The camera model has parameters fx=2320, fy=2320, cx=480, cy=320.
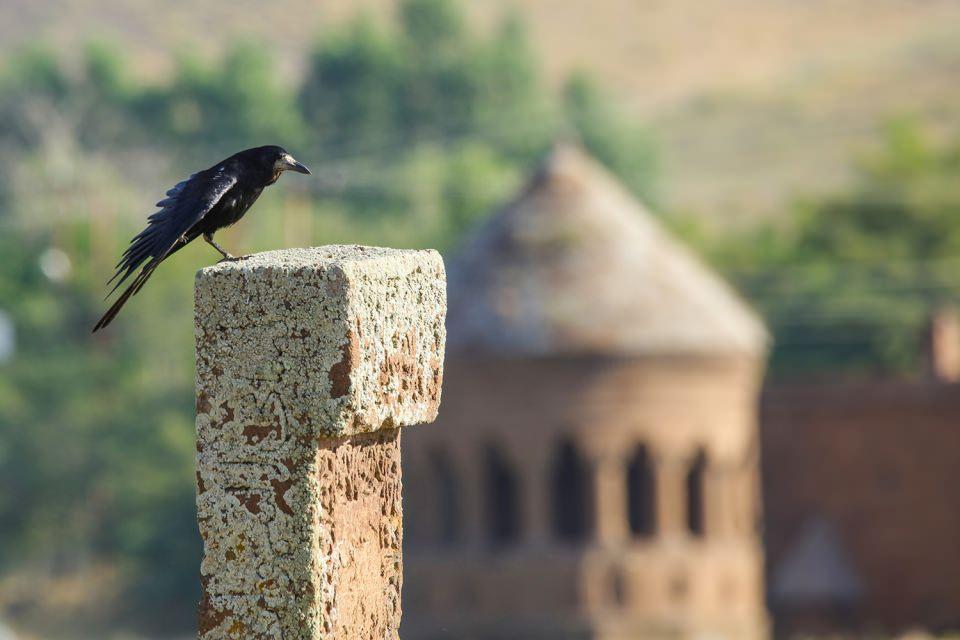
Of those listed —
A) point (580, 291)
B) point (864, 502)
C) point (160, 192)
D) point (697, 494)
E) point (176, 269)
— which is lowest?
point (864, 502)

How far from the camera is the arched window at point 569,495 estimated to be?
2697 cm

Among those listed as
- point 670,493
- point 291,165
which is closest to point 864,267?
point 670,493

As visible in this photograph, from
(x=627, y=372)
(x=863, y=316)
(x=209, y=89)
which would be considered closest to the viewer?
(x=627, y=372)

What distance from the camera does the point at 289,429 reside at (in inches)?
153

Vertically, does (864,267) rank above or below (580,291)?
above

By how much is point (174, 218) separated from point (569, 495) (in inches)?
931

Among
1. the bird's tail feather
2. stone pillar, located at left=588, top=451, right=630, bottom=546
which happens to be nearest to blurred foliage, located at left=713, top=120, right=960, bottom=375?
A: stone pillar, located at left=588, top=451, right=630, bottom=546

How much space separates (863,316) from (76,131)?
103 ft

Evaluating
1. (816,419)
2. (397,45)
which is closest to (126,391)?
(816,419)

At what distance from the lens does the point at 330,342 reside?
3848 mm

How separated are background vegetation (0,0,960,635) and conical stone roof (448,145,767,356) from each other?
24.7 ft

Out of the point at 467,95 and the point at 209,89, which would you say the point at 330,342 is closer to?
the point at 209,89

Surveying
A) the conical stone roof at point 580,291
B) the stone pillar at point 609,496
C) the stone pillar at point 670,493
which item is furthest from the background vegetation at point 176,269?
the stone pillar at point 670,493

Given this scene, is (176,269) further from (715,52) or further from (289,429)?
(289,429)
